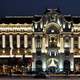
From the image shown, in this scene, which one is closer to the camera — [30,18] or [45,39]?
[45,39]

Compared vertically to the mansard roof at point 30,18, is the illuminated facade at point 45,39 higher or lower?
lower

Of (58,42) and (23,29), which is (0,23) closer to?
(23,29)

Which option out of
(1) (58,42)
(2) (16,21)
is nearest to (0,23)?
(2) (16,21)

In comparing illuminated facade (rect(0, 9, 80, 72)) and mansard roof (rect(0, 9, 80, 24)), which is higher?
mansard roof (rect(0, 9, 80, 24))

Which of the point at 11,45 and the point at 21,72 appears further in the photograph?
the point at 11,45

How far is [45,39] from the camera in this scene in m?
100

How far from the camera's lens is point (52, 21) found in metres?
99.9

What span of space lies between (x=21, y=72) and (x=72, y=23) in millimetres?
12701

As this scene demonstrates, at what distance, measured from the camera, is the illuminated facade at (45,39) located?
99.4 metres

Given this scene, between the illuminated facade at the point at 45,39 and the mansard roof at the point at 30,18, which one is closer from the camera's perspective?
the illuminated facade at the point at 45,39

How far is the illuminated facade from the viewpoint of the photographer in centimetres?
9944

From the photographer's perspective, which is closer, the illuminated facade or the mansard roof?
the illuminated facade

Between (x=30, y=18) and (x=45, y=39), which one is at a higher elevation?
(x=30, y=18)

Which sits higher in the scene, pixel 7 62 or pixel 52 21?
pixel 52 21
